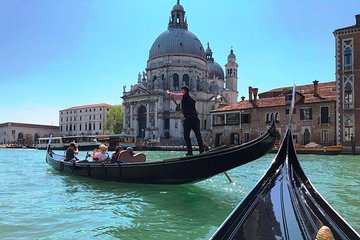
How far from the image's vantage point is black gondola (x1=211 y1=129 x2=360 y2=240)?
7.32ft

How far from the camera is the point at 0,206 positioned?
18.3 ft

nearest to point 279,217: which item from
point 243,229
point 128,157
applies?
point 243,229

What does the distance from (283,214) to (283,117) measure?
79.8ft

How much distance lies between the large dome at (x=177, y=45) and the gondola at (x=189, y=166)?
39.9 m

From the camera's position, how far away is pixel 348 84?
70.6 ft

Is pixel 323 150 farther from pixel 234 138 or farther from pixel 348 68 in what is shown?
pixel 234 138

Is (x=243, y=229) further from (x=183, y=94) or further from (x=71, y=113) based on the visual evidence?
(x=71, y=113)

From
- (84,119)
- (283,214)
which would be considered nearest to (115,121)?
(84,119)

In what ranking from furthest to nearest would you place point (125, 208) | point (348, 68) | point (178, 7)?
point (178, 7) < point (348, 68) < point (125, 208)

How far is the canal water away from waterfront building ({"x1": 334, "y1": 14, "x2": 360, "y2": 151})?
14.4 m

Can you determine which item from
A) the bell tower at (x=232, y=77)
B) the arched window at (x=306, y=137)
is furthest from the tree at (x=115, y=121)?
the arched window at (x=306, y=137)

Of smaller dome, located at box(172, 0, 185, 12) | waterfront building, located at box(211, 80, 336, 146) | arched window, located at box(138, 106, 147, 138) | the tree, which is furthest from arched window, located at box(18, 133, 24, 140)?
waterfront building, located at box(211, 80, 336, 146)

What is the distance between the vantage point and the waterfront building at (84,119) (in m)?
64.7

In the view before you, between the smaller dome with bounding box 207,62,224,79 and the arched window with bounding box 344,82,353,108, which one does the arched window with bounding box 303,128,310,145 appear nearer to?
the arched window with bounding box 344,82,353,108
